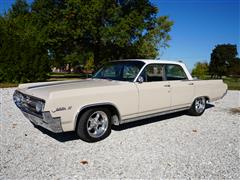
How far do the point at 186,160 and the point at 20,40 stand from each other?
1716 cm

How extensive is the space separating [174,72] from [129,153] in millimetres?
3162

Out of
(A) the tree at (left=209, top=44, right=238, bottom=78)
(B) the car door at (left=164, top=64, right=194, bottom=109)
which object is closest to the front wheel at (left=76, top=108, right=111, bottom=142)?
(B) the car door at (left=164, top=64, right=194, bottom=109)

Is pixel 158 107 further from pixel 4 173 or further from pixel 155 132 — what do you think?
pixel 4 173

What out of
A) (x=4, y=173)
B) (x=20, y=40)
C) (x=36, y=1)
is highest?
(x=36, y=1)

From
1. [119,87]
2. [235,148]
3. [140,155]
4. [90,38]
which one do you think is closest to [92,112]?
[119,87]

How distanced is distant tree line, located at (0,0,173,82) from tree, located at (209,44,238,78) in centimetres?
4548

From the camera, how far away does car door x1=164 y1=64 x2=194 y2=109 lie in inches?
225

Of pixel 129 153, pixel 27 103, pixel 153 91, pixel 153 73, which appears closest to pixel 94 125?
pixel 129 153

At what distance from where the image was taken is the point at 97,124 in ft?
14.8

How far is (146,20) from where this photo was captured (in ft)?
84.1

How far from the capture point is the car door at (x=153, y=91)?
4918 mm

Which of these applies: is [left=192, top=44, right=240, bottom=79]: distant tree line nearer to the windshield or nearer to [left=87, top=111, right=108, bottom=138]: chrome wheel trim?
the windshield

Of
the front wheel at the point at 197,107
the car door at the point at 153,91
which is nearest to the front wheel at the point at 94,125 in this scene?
the car door at the point at 153,91

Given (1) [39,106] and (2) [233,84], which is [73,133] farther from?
(2) [233,84]
